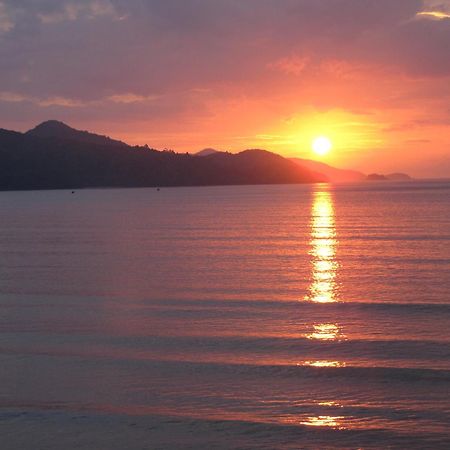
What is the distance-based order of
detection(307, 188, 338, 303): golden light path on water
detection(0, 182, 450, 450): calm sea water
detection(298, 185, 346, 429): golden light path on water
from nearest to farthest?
detection(0, 182, 450, 450): calm sea water → detection(298, 185, 346, 429): golden light path on water → detection(307, 188, 338, 303): golden light path on water

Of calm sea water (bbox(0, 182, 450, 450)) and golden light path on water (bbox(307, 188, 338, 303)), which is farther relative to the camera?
golden light path on water (bbox(307, 188, 338, 303))

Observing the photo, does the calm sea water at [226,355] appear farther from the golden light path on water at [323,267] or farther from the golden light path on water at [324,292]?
the golden light path on water at [323,267]

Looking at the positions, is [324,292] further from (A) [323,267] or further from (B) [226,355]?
(B) [226,355]

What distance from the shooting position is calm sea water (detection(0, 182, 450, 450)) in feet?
33.3

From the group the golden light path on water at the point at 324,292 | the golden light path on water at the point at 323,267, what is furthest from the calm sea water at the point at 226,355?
the golden light path on water at the point at 323,267

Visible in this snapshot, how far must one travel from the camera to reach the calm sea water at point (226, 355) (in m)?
10.2

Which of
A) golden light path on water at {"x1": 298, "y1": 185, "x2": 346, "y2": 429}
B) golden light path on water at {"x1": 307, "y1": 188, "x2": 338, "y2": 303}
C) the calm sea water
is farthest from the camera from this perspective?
golden light path on water at {"x1": 307, "y1": 188, "x2": 338, "y2": 303}

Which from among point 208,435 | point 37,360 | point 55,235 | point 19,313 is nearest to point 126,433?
point 208,435

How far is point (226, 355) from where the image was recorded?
46.7 feet

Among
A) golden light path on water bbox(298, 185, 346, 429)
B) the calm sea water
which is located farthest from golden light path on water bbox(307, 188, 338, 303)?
the calm sea water

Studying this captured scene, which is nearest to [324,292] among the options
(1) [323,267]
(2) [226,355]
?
(1) [323,267]

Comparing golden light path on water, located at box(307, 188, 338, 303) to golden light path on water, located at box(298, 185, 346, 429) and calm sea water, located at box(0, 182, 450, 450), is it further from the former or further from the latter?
calm sea water, located at box(0, 182, 450, 450)

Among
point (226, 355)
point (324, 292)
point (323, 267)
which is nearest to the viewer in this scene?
point (226, 355)

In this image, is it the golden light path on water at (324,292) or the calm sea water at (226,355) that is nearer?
the calm sea water at (226,355)
